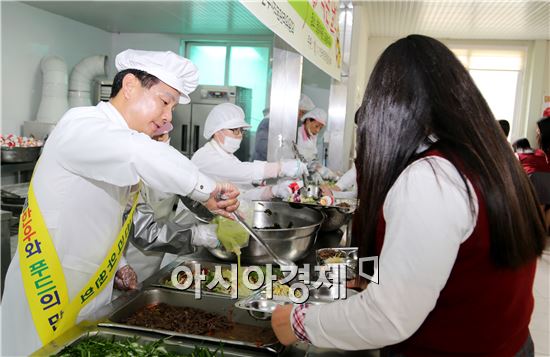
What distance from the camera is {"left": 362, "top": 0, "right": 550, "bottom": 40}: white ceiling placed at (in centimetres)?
558

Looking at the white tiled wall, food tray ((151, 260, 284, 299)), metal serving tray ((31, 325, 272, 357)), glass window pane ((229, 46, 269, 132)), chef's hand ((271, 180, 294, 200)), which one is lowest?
the white tiled wall

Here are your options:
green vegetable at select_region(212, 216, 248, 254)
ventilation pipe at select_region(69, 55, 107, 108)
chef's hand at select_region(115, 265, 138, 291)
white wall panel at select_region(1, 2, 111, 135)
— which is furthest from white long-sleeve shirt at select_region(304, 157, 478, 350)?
ventilation pipe at select_region(69, 55, 107, 108)

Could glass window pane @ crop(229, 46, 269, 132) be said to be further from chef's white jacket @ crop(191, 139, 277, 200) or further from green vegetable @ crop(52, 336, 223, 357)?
green vegetable @ crop(52, 336, 223, 357)

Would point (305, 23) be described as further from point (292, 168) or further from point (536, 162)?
point (536, 162)

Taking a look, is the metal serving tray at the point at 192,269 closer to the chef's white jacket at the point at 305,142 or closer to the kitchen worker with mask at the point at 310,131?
the kitchen worker with mask at the point at 310,131

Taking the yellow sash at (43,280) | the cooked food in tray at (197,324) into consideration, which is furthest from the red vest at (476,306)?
the yellow sash at (43,280)

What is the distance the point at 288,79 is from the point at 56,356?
259cm

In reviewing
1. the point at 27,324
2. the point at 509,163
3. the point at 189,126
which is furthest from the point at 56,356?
the point at 189,126

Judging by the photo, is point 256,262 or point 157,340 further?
point 256,262

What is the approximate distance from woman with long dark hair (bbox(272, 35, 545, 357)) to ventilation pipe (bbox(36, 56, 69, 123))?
634cm

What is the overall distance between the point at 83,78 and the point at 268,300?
260 inches

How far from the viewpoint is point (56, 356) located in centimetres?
104

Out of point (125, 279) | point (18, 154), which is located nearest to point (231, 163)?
point (125, 279)

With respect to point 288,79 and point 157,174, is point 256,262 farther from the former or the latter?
point 288,79
